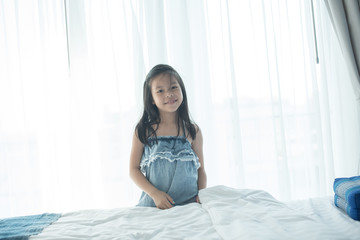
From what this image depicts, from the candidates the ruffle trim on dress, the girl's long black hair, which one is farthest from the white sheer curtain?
the ruffle trim on dress

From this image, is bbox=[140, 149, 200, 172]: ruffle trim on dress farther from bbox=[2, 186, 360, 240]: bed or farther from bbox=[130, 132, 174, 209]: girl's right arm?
bbox=[2, 186, 360, 240]: bed

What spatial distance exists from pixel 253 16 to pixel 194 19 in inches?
17.6

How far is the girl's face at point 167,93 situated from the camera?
1.45 metres

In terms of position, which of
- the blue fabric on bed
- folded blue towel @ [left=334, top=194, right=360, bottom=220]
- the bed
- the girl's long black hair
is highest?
the girl's long black hair

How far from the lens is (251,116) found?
2.23 metres

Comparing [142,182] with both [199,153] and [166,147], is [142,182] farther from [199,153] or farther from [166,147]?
[199,153]

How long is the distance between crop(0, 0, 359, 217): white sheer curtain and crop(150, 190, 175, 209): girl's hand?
825mm

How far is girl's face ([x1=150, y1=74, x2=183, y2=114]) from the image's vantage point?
1448 mm

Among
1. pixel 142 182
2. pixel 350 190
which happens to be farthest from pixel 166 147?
pixel 350 190

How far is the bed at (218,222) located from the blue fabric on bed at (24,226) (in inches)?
1.1

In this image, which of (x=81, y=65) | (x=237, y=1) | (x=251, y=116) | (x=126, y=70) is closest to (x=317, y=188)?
(x=251, y=116)

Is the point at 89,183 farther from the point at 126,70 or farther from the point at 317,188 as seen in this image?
the point at 317,188

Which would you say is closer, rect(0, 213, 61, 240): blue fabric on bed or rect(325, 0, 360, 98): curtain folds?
rect(0, 213, 61, 240): blue fabric on bed

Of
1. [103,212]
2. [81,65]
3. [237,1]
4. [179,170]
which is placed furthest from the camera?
[237,1]
